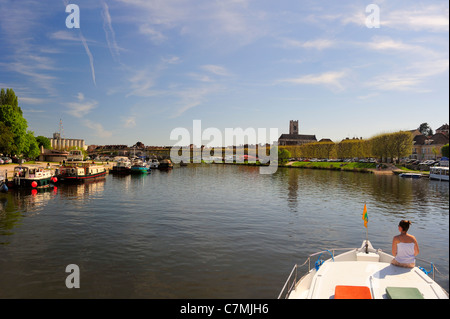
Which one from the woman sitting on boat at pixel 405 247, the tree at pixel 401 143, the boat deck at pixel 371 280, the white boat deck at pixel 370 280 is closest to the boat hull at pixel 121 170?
the white boat deck at pixel 370 280

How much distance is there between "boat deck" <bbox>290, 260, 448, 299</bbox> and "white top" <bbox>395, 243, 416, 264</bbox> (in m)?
0.33

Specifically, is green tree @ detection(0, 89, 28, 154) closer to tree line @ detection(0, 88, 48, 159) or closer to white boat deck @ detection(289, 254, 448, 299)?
A: tree line @ detection(0, 88, 48, 159)

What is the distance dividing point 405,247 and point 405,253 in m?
0.29

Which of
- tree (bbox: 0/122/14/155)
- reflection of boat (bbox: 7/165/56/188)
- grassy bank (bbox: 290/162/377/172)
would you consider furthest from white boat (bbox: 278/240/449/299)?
grassy bank (bbox: 290/162/377/172)

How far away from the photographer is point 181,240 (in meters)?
24.0

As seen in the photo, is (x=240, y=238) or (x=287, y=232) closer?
(x=240, y=238)

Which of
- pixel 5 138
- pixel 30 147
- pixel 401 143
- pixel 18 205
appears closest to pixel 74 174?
pixel 18 205

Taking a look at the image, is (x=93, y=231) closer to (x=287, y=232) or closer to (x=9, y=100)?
(x=287, y=232)

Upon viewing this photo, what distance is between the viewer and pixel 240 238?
2466 centimetres

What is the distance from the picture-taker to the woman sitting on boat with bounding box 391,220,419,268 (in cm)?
1167
